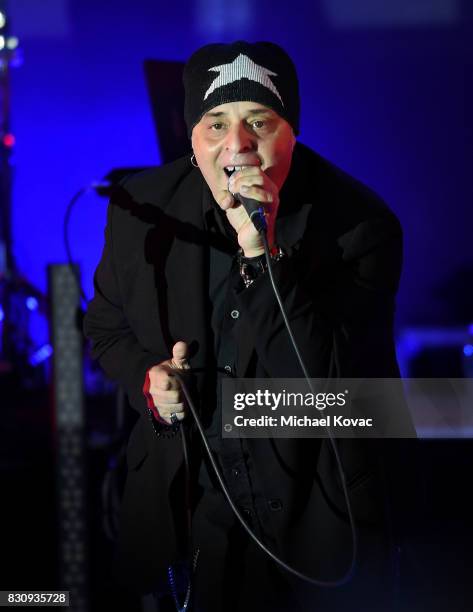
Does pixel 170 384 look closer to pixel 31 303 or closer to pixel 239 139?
pixel 239 139

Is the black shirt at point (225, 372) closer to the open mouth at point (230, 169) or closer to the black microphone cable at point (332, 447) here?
the black microphone cable at point (332, 447)

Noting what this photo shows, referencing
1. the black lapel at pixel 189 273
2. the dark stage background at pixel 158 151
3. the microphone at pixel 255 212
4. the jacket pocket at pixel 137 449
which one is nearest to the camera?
the microphone at pixel 255 212

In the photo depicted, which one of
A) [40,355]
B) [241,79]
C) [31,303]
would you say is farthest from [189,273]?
[31,303]

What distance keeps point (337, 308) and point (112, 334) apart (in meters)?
0.48

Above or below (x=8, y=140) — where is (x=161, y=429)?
below

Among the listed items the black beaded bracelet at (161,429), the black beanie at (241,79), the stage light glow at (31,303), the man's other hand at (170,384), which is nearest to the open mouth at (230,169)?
the black beanie at (241,79)

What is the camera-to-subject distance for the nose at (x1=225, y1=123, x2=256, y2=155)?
1242 mm

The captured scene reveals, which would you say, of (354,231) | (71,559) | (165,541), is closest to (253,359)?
(354,231)

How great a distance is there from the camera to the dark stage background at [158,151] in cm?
302

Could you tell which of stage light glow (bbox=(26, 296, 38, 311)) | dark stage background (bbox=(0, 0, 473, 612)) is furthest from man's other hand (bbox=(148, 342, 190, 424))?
stage light glow (bbox=(26, 296, 38, 311))

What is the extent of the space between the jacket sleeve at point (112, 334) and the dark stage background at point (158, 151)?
144 cm

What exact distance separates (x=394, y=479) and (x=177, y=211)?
635mm

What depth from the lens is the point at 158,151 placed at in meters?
3.15

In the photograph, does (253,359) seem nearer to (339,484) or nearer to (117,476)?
(339,484)
